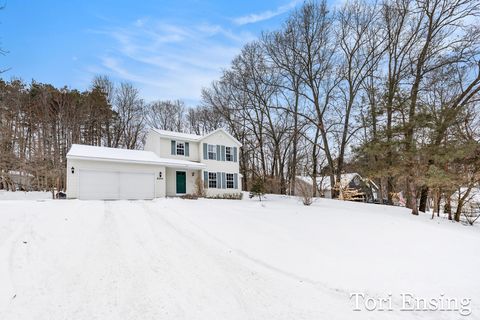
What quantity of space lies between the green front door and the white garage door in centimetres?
220

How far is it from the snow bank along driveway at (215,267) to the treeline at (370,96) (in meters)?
3.92

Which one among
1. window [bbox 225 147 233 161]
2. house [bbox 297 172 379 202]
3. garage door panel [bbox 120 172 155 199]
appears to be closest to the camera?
garage door panel [bbox 120 172 155 199]

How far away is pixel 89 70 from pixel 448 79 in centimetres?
2926

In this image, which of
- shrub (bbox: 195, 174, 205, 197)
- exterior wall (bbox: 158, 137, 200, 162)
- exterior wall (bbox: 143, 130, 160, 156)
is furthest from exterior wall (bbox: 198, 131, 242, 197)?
exterior wall (bbox: 143, 130, 160, 156)

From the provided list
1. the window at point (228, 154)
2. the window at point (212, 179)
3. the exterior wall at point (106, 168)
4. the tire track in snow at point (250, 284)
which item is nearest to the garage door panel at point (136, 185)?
the exterior wall at point (106, 168)

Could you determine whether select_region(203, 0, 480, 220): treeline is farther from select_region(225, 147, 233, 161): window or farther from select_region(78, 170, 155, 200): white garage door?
select_region(78, 170, 155, 200): white garage door

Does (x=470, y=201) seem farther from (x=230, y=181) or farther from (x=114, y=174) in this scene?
(x=114, y=174)

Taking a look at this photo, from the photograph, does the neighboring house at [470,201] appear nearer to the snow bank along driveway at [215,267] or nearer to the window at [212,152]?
the snow bank along driveway at [215,267]

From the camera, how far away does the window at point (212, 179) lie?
19.5 m

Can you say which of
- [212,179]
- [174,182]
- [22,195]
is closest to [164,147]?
[174,182]

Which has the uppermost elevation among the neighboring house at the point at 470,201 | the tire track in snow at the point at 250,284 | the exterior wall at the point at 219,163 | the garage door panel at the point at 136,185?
the exterior wall at the point at 219,163

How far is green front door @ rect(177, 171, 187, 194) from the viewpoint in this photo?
59.5 feet

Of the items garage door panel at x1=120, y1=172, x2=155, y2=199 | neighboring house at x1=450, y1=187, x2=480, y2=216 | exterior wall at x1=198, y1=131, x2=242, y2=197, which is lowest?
neighboring house at x1=450, y1=187, x2=480, y2=216

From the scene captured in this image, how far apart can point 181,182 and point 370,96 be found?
14.2 m
